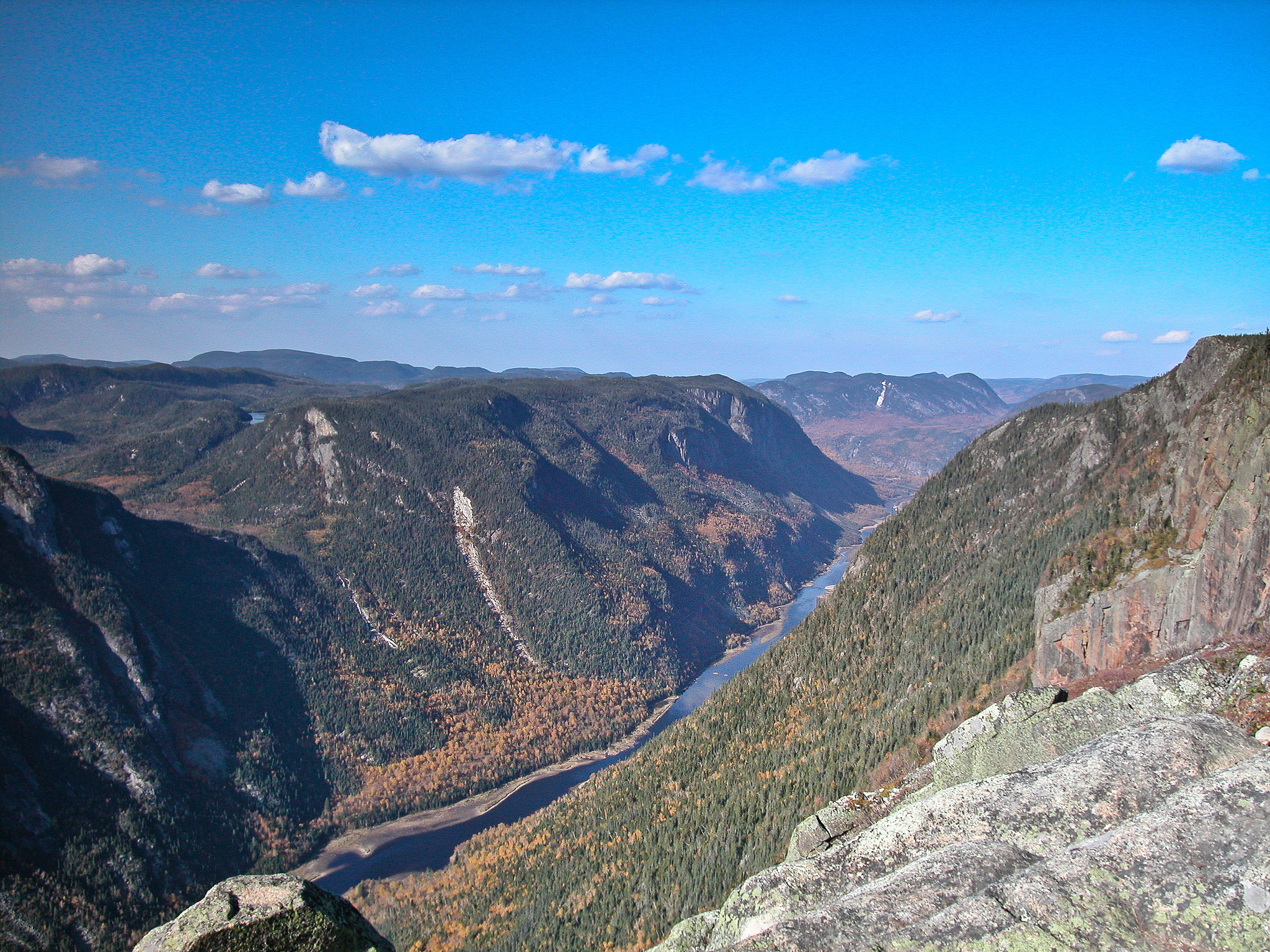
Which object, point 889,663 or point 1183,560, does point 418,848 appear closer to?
point 889,663

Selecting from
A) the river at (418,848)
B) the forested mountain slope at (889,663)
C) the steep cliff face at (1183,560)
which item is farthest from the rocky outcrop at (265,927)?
Result: the river at (418,848)

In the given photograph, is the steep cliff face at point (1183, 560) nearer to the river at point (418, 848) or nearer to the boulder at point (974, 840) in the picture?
the boulder at point (974, 840)

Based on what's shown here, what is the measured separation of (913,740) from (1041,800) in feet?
212

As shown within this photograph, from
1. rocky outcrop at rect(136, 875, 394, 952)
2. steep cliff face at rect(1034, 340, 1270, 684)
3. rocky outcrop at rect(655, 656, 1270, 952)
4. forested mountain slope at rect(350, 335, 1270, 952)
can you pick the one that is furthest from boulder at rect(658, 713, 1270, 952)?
steep cliff face at rect(1034, 340, 1270, 684)

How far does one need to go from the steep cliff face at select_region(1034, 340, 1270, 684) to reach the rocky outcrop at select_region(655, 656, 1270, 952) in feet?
63.1

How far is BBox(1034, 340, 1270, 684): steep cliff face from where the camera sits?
4959 cm

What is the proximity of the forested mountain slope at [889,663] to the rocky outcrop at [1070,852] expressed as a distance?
672 inches

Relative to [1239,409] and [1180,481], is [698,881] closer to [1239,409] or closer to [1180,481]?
[1180,481]

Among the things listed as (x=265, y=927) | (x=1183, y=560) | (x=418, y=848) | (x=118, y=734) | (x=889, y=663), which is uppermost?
(x=1183, y=560)

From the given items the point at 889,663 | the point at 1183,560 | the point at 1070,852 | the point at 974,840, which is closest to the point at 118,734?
the point at 889,663

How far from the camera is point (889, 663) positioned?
4422 inches

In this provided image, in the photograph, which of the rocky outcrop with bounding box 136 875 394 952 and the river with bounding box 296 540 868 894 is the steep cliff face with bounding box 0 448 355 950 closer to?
the river with bounding box 296 540 868 894

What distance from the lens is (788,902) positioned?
69.5ft

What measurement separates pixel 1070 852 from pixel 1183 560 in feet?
173
